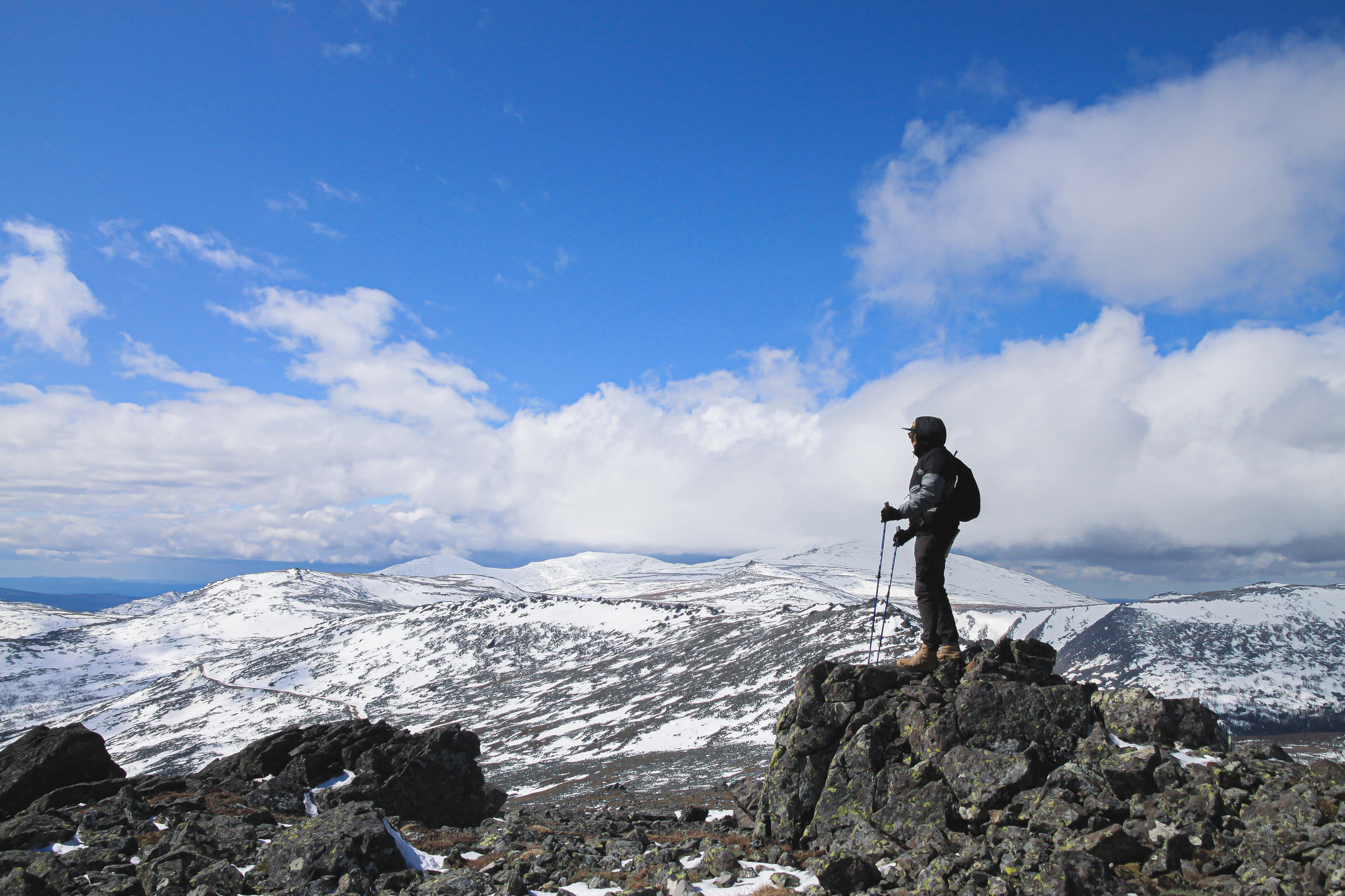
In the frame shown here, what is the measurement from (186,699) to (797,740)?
16864cm

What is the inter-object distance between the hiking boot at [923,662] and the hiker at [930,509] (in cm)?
173

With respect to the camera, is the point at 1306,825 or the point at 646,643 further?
the point at 646,643

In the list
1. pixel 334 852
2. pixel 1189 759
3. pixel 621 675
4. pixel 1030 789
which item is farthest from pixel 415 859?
pixel 621 675

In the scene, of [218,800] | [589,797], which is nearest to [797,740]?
[218,800]

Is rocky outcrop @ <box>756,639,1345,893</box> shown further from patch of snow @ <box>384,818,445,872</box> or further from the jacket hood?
patch of snow @ <box>384,818,445,872</box>

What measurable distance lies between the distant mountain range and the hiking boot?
37773 mm

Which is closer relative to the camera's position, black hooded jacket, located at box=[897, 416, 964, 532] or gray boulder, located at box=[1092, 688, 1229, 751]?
gray boulder, located at box=[1092, 688, 1229, 751]

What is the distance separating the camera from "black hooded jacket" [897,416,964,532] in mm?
13945

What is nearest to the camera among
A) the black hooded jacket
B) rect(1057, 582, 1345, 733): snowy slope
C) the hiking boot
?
the black hooded jacket

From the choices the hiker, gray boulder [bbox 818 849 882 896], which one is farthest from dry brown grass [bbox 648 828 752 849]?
the hiker

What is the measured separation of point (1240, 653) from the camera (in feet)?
305

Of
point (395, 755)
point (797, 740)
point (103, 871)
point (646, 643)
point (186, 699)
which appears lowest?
point (186, 699)

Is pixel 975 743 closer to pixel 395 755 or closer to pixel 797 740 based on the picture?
pixel 797 740

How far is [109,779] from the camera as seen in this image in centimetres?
2192
